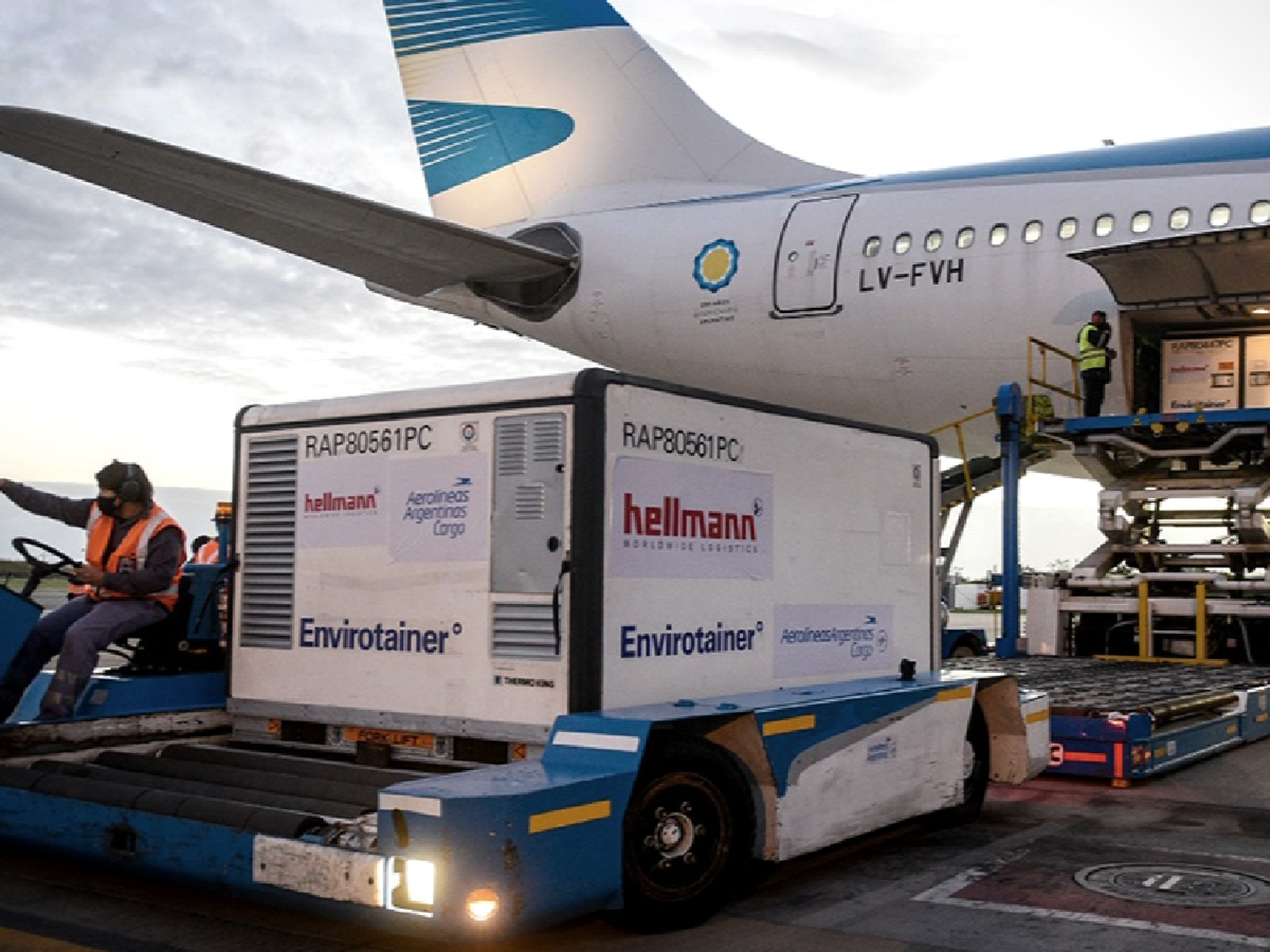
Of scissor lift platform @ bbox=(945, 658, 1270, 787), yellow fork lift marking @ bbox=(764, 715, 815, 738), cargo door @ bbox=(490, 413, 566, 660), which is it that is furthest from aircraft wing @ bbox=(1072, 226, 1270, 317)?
cargo door @ bbox=(490, 413, 566, 660)

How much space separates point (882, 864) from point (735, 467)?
203cm

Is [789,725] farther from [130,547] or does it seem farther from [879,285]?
[879,285]

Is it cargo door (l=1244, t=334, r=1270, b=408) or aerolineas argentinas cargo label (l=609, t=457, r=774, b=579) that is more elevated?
cargo door (l=1244, t=334, r=1270, b=408)

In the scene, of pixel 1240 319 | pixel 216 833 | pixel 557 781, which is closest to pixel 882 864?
pixel 557 781

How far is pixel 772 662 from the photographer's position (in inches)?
231

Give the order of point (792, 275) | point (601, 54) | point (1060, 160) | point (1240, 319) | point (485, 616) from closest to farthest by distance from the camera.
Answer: point (485, 616) → point (1240, 319) → point (1060, 160) → point (792, 275) → point (601, 54)

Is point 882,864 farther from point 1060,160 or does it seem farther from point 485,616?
point 1060,160

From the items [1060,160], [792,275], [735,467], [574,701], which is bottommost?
[574,701]

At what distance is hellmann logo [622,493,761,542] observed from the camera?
16.7 feet

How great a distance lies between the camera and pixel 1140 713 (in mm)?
8055

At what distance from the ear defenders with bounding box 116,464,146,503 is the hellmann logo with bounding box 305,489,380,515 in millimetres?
1012

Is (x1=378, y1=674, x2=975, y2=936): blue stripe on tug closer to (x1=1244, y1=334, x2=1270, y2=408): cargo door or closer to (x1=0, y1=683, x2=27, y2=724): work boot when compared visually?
(x1=0, y1=683, x2=27, y2=724): work boot

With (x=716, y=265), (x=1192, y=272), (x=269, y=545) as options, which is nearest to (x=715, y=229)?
(x=716, y=265)

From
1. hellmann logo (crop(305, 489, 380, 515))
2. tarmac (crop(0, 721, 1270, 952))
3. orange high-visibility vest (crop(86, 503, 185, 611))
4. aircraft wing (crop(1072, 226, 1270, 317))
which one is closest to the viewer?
tarmac (crop(0, 721, 1270, 952))
